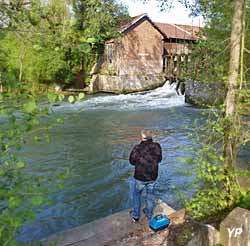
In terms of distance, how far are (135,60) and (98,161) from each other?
22.2 meters

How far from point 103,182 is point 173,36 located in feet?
94.4

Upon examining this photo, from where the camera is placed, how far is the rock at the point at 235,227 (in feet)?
12.3

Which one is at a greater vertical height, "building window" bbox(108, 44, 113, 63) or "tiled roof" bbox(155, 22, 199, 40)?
"tiled roof" bbox(155, 22, 199, 40)

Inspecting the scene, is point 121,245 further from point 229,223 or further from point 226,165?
point 226,165

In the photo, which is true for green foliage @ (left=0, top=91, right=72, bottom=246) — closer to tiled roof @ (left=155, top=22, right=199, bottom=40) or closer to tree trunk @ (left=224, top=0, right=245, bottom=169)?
tree trunk @ (left=224, top=0, right=245, bottom=169)

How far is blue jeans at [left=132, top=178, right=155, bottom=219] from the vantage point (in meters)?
5.03

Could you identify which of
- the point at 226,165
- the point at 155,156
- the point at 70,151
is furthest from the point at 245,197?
the point at 70,151

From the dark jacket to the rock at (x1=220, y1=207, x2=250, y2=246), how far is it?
152 centimetres

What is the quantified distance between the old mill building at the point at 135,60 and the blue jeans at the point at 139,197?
75.9 ft

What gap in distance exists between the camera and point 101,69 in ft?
101

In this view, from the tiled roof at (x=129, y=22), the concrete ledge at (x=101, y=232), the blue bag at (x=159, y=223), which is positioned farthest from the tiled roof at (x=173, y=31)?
the blue bag at (x=159, y=223)

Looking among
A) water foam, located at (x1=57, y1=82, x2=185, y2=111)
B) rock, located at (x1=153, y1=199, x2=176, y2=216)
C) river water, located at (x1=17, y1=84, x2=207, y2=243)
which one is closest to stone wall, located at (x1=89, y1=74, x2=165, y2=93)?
water foam, located at (x1=57, y1=82, x2=185, y2=111)

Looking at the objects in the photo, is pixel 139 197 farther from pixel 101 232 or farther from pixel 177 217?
pixel 101 232

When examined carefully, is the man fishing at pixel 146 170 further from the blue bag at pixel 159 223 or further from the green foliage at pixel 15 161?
Answer: the green foliage at pixel 15 161
